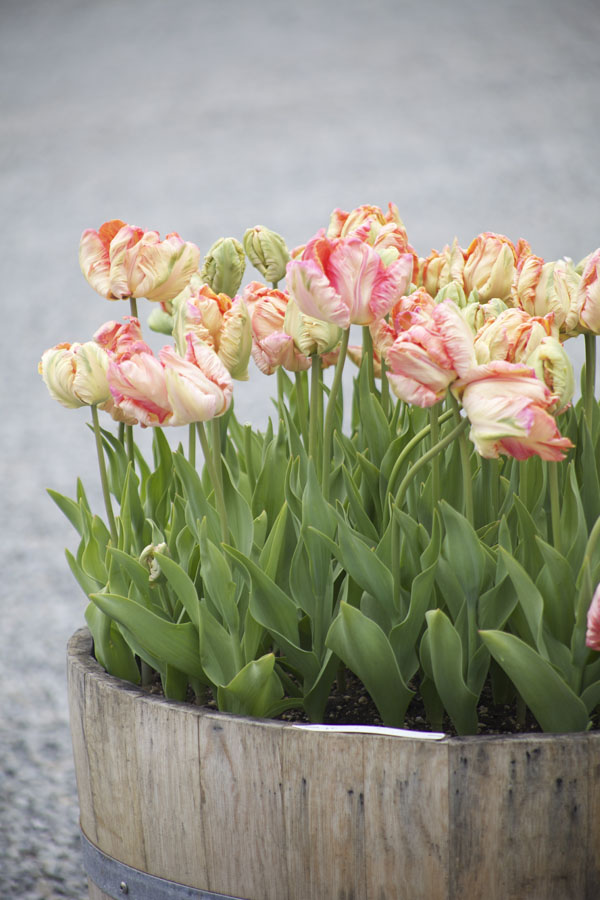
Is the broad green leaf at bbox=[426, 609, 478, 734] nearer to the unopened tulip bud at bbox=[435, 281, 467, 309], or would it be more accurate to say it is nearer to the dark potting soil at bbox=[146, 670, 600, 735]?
the dark potting soil at bbox=[146, 670, 600, 735]

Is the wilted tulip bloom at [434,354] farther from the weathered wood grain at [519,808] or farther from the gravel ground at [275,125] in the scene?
the gravel ground at [275,125]

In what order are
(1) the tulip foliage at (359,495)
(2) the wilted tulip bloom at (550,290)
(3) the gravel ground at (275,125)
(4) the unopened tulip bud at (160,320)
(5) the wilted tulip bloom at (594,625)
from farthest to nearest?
(3) the gravel ground at (275,125), (4) the unopened tulip bud at (160,320), (2) the wilted tulip bloom at (550,290), (1) the tulip foliage at (359,495), (5) the wilted tulip bloom at (594,625)

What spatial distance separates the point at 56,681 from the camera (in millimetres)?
1870

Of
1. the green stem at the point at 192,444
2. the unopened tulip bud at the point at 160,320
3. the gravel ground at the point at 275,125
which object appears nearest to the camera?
the green stem at the point at 192,444

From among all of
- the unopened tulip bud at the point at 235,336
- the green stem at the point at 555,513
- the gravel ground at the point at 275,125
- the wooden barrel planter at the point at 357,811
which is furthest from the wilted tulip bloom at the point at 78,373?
the gravel ground at the point at 275,125

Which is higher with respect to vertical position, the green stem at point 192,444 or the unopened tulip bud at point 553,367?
the unopened tulip bud at point 553,367

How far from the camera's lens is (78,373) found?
2.36 feet

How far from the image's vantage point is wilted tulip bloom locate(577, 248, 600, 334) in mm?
663

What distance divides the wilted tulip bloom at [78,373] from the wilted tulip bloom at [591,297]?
1.10 ft

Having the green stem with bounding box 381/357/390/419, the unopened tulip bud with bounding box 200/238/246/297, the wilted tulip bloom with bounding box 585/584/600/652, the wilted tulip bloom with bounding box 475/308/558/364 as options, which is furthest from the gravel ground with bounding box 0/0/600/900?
the wilted tulip bloom with bounding box 585/584/600/652

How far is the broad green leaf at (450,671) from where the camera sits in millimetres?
605

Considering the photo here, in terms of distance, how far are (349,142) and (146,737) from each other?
3778 mm

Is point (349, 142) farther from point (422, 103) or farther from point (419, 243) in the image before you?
point (419, 243)

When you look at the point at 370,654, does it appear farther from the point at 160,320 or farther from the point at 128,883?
the point at 160,320
